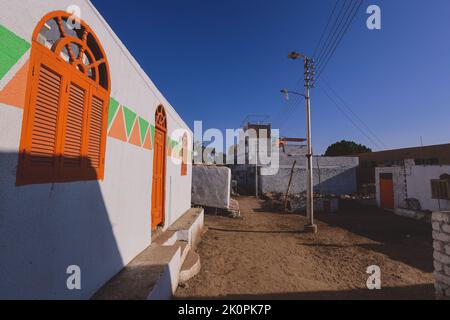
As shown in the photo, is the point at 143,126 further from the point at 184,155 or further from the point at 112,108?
the point at 184,155

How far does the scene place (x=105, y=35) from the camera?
2.94m

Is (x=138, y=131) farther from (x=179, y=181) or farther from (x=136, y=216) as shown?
(x=179, y=181)

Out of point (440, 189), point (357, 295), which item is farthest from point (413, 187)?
point (357, 295)

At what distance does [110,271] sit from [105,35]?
3.18 m

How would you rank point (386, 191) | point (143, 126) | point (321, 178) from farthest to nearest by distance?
1. point (321, 178)
2. point (386, 191)
3. point (143, 126)

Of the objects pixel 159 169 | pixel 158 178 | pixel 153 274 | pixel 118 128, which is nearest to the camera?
pixel 153 274

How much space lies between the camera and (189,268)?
478 centimetres

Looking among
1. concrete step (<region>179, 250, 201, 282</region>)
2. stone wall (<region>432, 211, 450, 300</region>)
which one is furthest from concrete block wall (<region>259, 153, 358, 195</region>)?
stone wall (<region>432, 211, 450, 300</region>)

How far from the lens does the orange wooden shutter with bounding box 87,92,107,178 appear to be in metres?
2.65

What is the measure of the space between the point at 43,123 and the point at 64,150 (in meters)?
0.34

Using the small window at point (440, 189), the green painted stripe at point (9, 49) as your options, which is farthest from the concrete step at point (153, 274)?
the small window at point (440, 189)

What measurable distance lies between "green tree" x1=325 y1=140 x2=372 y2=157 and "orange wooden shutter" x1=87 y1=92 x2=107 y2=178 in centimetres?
4665

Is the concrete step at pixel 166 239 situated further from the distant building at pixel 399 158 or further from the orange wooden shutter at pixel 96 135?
the distant building at pixel 399 158
